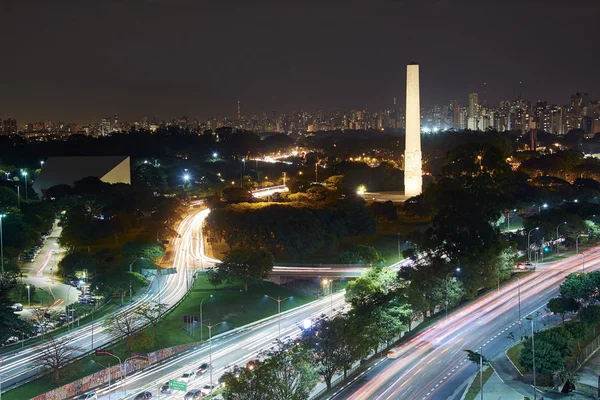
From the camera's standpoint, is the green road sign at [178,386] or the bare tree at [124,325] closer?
the green road sign at [178,386]

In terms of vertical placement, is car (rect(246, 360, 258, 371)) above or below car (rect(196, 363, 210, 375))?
above

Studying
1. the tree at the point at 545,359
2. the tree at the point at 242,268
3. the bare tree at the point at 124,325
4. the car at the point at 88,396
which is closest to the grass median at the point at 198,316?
the bare tree at the point at 124,325

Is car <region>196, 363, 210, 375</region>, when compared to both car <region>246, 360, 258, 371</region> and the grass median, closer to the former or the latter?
car <region>246, 360, 258, 371</region>

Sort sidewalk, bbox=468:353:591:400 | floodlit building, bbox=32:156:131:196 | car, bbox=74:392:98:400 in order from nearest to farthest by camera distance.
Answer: sidewalk, bbox=468:353:591:400 → car, bbox=74:392:98:400 → floodlit building, bbox=32:156:131:196

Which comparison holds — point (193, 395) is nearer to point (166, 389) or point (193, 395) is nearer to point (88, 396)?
point (166, 389)

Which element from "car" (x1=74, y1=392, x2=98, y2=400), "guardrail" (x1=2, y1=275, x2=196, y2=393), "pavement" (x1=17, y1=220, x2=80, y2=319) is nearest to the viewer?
"car" (x1=74, y1=392, x2=98, y2=400)

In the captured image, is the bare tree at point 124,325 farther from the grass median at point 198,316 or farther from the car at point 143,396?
the car at point 143,396

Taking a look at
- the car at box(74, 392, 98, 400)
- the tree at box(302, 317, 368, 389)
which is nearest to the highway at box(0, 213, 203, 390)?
the car at box(74, 392, 98, 400)

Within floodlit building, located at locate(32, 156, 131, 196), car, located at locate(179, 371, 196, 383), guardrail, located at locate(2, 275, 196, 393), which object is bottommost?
car, located at locate(179, 371, 196, 383)
